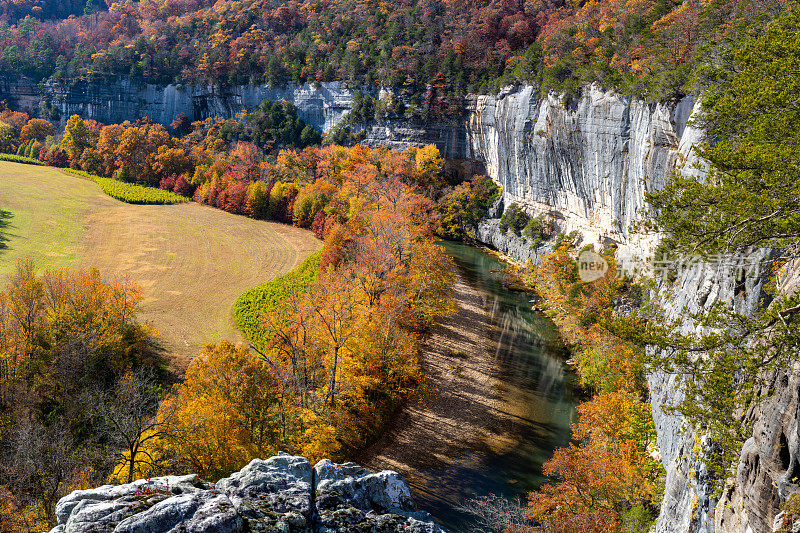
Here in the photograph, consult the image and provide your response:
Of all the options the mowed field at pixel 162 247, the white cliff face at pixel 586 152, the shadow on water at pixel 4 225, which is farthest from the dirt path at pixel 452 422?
the shadow on water at pixel 4 225

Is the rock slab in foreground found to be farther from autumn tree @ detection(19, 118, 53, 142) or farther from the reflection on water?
autumn tree @ detection(19, 118, 53, 142)

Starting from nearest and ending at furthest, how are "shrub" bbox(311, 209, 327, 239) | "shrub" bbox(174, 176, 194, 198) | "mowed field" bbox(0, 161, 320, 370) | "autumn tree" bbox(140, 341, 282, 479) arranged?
"autumn tree" bbox(140, 341, 282, 479), "mowed field" bbox(0, 161, 320, 370), "shrub" bbox(311, 209, 327, 239), "shrub" bbox(174, 176, 194, 198)

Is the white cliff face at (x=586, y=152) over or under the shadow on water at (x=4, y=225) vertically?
over

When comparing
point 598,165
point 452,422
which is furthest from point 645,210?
point 598,165

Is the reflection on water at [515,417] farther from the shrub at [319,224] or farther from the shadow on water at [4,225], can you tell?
the shadow on water at [4,225]

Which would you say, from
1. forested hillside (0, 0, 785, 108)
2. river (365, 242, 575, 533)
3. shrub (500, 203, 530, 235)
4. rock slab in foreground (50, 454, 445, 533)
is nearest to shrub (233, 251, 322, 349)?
river (365, 242, 575, 533)

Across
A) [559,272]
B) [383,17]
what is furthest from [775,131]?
[383,17]
